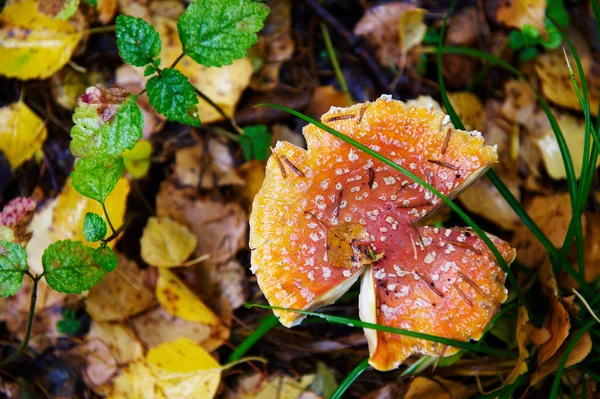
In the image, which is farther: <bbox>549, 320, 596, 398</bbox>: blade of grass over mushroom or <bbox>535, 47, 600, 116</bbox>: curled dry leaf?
<bbox>535, 47, 600, 116</bbox>: curled dry leaf

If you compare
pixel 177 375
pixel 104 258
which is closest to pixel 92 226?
pixel 104 258

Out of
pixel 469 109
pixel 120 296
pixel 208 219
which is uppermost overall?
pixel 469 109

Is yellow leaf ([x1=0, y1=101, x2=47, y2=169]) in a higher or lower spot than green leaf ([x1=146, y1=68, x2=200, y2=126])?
lower

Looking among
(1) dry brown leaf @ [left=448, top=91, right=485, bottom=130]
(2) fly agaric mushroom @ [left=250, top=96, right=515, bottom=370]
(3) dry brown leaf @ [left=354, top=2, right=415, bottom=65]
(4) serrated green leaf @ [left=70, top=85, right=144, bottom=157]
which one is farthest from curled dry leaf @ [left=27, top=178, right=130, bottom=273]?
(1) dry brown leaf @ [left=448, top=91, right=485, bottom=130]

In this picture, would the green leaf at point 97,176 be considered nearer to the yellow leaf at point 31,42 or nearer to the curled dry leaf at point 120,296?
the curled dry leaf at point 120,296

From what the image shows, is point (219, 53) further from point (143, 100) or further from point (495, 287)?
point (495, 287)

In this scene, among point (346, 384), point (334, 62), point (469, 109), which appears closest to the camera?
point (346, 384)

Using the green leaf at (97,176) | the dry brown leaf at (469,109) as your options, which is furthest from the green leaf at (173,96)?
the dry brown leaf at (469,109)

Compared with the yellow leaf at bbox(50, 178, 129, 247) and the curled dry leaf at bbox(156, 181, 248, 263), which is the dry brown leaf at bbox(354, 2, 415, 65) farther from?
the yellow leaf at bbox(50, 178, 129, 247)

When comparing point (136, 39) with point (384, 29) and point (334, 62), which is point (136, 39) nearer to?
point (334, 62)
